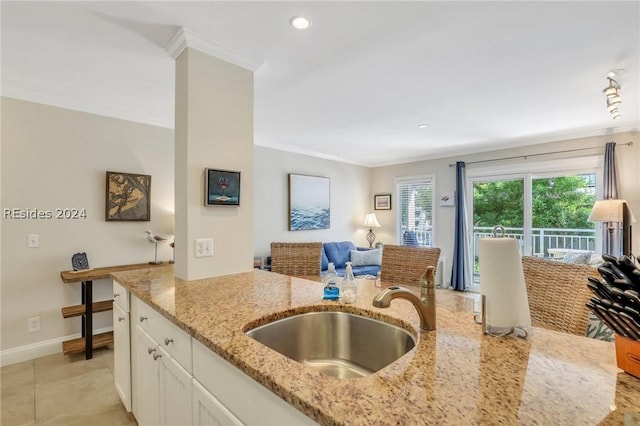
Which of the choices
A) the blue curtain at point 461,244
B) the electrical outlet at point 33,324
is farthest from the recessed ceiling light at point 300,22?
the blue curtain at point 461,244

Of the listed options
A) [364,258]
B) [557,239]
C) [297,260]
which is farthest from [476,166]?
[297,260]

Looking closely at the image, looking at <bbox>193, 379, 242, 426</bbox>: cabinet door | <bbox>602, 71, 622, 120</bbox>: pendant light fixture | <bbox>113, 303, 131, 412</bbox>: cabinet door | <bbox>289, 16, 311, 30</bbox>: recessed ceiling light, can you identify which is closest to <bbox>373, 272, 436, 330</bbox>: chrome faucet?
<bbox>193, 379, 242, 426</bbox>: cabinet door

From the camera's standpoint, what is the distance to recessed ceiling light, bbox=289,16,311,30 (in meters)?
1.79

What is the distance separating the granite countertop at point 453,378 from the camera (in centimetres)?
66

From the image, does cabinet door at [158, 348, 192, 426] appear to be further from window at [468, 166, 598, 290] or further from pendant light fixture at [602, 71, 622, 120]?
window at [468, 166, 598, 290]

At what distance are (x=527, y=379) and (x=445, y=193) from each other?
16.8 feet

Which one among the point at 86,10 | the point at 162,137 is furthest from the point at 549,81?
the point at 162,137

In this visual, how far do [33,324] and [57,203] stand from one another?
3.72 ft

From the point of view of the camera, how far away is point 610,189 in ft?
12.7

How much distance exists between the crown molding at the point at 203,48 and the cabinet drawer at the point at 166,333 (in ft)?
5.25

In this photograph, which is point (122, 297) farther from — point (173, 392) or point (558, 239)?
point (558, 239)

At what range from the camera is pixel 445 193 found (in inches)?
218

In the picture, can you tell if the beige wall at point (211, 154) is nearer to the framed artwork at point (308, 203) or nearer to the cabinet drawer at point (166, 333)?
the cabinet drawer at point (166, 333)

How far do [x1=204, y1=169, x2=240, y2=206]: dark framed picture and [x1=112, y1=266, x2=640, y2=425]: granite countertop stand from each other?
869 mm
